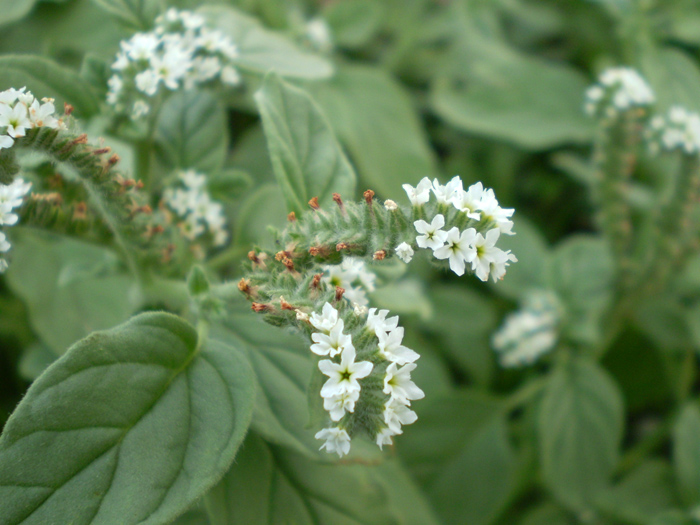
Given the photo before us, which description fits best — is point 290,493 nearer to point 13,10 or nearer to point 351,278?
point 351,278

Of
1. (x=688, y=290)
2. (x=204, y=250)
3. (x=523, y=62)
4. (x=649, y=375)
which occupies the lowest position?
(x=649, y=375)

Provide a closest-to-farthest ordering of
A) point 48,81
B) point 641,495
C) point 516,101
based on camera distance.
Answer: point 48,81 → point 641,495 → point 516,101

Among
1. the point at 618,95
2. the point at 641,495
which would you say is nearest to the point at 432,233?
the point at 618,95

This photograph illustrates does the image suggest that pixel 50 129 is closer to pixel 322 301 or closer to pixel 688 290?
pixel 322 301

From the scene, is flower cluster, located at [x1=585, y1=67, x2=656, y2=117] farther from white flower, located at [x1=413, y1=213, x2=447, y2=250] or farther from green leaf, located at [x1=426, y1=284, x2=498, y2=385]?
white flower, located at [x1=413, y1=213, x2=447, y2=250]

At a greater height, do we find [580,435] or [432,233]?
[432,233]

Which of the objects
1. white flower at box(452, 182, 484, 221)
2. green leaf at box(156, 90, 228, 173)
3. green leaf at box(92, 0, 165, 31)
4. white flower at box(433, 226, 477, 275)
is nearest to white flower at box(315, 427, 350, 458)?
white flower at box(433, 226, 477, 275)

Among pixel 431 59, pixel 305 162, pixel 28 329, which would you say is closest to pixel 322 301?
pixel 305 162
